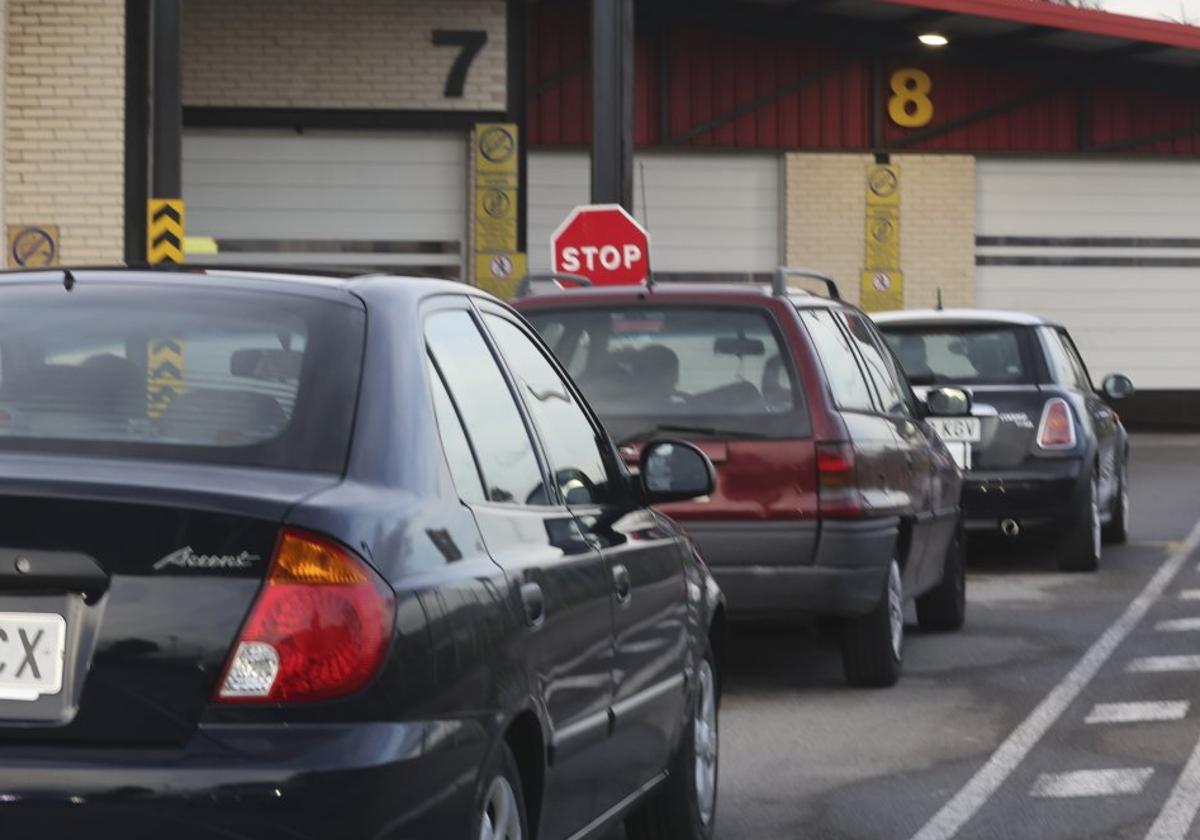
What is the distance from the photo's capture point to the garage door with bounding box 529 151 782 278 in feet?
106

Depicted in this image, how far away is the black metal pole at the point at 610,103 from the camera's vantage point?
2100cm

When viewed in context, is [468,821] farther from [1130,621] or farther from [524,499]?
[1130,621]

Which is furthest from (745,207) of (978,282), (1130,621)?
(1130,621)

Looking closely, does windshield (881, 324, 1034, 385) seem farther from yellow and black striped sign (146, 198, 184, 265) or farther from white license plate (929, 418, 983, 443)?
yellow and black striped sign (146, 198, 184, 265)

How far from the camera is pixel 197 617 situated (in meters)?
4.03

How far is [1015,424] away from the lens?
1503cm

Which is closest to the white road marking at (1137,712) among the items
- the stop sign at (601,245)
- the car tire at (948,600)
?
the car tire at (948,600)

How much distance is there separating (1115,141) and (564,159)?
24.4ft

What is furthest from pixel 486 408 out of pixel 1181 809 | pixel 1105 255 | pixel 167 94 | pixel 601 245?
pixel 1105 255

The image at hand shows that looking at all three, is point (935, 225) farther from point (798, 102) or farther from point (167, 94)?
point (167, 94)

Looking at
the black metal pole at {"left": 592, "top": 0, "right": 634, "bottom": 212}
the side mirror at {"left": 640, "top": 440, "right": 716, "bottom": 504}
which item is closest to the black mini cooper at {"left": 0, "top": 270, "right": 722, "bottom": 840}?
the side mirror at {"left": 640, "top": 440, "right": 716, "bottom": 504}

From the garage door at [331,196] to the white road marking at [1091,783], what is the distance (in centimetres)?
2158

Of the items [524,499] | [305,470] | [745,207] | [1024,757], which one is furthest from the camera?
[745,207]

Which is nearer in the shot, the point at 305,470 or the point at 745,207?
the point at 305,470
